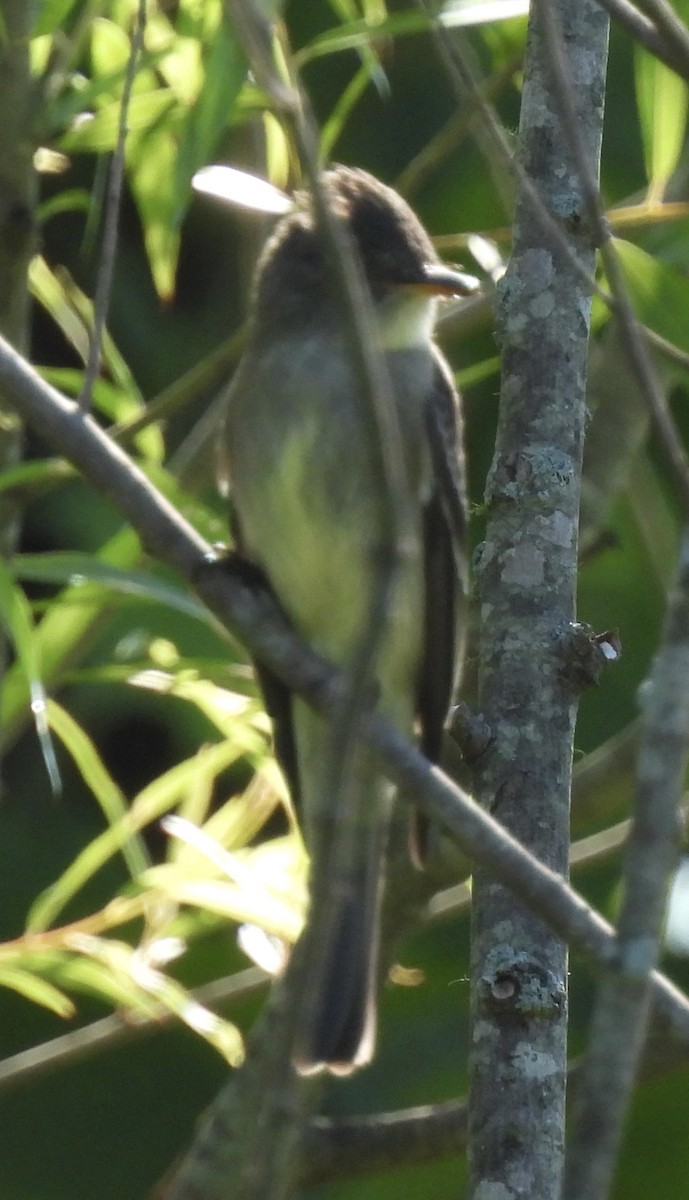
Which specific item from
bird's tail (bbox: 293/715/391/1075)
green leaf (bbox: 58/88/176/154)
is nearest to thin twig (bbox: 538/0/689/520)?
green leaf (bbox: 58/88/176/154)

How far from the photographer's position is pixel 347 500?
2529 millimetres

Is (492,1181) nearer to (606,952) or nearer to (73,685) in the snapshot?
(606,952)

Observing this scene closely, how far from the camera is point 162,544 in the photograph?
154cm

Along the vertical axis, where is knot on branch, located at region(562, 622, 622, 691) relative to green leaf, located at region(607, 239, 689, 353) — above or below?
below

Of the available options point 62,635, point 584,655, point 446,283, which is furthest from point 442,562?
point 584,655

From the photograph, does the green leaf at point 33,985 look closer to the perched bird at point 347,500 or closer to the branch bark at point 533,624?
the perched bird at point 347,500

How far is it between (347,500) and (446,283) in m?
0.33

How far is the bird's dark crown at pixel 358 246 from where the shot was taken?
2.65 metres

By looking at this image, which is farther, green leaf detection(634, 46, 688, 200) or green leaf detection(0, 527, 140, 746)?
green leaf detection(0, 527, 140, 746)

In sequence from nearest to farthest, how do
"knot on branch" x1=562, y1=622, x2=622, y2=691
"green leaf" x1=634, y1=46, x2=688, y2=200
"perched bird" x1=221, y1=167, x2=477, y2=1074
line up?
"knot on branch" x1=562, y1=622, x2=622, y2=691, "green leaf" x1=634, y1=46, x2=688, y2=200, "perched bird" x1=221, y1=167, x2=477, y2=1074

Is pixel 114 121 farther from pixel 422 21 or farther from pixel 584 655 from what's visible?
pixel 584 655

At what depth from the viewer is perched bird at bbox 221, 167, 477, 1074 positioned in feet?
8.32

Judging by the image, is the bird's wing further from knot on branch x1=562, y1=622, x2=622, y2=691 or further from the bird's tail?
knot on branch x1=562, y1=622, x2=622, y2=691

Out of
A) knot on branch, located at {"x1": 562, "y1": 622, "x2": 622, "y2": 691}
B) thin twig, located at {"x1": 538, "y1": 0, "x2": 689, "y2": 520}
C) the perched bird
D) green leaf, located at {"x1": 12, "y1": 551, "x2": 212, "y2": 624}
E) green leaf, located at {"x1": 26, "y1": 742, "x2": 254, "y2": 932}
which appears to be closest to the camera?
thin twig, located at {"x1": 538, "y1": 0, "x2": 689, "y2": 520}
